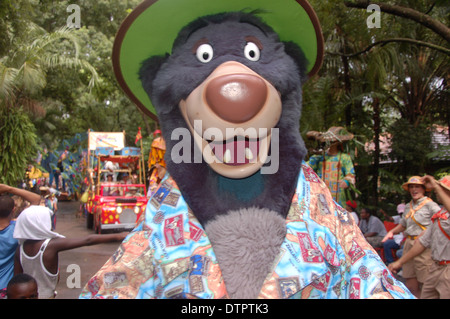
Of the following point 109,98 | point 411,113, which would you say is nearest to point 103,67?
point 109,98

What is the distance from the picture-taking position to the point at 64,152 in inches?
731

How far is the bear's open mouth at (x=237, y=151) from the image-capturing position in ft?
5.29

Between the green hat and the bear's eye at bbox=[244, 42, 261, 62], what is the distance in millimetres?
186

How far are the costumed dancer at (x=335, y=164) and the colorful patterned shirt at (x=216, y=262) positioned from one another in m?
3.45

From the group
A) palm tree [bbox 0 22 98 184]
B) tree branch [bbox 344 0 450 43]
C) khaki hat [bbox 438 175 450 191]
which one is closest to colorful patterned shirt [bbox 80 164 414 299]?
khaki hat [bbox 438 175 450 191]

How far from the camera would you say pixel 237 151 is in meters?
1.62

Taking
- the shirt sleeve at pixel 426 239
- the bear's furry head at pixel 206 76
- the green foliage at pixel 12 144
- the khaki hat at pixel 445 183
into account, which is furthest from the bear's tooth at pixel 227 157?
the green foliage at pixel 12 144

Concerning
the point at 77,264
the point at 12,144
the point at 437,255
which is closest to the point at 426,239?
the point at 437,255

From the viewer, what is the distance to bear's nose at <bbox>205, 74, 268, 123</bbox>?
150 centimetres

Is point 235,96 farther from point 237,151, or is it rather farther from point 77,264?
point 77,264

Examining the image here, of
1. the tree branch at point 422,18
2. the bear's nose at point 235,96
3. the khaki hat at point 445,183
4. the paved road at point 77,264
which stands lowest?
the paved road at point 77,264

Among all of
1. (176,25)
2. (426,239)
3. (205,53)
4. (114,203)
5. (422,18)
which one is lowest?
(114,203)

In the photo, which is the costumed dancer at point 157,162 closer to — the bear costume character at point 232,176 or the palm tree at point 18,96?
the bear costume character at point 232,176

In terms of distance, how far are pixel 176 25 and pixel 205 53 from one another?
21 cm
